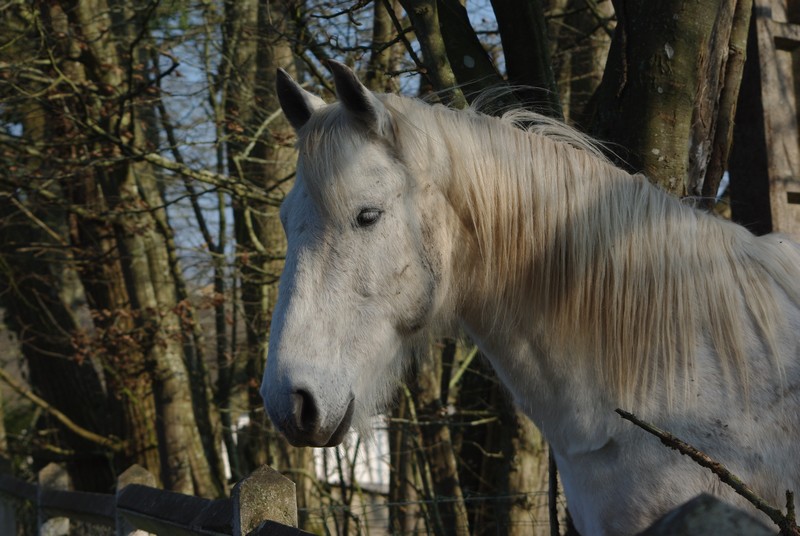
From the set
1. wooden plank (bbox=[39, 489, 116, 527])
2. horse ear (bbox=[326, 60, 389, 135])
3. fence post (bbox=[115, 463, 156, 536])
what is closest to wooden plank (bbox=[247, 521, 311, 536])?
horse ear (bbox=[326, 60, 389, 135])

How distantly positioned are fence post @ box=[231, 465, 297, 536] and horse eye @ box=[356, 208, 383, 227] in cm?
102

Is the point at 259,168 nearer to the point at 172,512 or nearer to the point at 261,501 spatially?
the point at 172,512

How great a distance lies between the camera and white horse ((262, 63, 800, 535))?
2146 mm

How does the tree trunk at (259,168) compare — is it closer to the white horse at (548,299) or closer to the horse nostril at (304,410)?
the white horse at (548,299)

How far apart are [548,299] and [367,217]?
58 centimetres

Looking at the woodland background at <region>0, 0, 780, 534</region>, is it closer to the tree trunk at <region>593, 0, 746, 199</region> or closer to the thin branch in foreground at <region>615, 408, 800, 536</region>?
the tree trunk at <region>593, 0, 746, 199</region>

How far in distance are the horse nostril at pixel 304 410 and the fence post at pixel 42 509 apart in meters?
4.75

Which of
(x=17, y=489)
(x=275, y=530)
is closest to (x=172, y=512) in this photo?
(x=275, y=530)

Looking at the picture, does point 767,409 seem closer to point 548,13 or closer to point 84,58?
point 548,13

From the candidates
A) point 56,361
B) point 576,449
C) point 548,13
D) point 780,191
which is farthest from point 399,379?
point 56,361

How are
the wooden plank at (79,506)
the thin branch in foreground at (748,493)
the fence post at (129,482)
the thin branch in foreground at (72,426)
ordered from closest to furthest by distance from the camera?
the thin branch in foreground at (748,493), the fence post at (129,482), the wooden plank at (79,506), the thin branch in foreground at (72,426)

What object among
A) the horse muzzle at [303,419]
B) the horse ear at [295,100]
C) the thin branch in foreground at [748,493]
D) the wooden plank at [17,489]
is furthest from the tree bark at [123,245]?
the thin branch in foreground at [748,493]

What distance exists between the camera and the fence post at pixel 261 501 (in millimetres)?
2711

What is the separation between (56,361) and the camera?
9578 millimetres
